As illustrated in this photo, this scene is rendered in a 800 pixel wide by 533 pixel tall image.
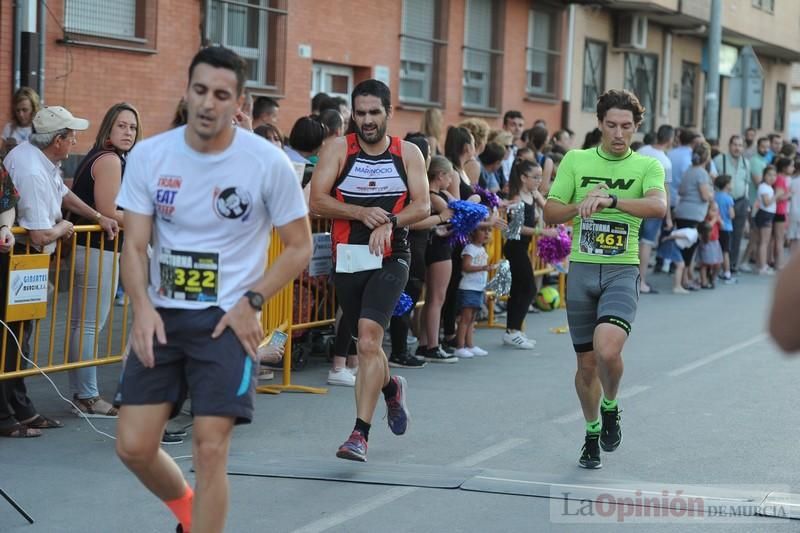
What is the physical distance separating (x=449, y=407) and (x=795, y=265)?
22.0 feet

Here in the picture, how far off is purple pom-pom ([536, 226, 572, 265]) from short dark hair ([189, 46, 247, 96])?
26.1ft

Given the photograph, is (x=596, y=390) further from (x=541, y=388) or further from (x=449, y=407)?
(x=541, y=388)

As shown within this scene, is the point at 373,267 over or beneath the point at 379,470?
over

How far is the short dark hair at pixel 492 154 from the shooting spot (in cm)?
1248

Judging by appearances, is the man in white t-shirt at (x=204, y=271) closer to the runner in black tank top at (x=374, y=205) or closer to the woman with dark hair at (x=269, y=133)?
the runner in black tank top at (x=374, y=205)

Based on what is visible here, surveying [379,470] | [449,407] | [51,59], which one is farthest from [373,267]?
[51,59]

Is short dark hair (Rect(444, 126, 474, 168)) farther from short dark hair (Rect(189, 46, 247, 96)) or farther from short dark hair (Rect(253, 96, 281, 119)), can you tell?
short dark hair (Rect(189, 46, 247, 96))

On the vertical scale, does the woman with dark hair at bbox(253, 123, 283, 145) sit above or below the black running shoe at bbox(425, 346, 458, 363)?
above

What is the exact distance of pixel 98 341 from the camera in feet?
27.1

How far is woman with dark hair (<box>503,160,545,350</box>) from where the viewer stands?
11.8 metres

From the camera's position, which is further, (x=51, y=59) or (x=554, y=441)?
(x=51, y=59)

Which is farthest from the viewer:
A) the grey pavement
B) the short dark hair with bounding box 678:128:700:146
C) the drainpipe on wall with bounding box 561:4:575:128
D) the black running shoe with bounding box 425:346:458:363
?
the drainpipe on wall with bounding box 561:4:575:128

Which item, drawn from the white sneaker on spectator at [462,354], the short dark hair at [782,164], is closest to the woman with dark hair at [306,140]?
the white sneaker on spectator at [462,354]

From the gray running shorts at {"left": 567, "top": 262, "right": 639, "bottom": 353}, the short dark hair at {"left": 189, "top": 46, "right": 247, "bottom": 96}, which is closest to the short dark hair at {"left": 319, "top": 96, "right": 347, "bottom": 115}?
the gray running shorts at {"left": 567, "top": 262, "right": 639, "bottom": 353}
